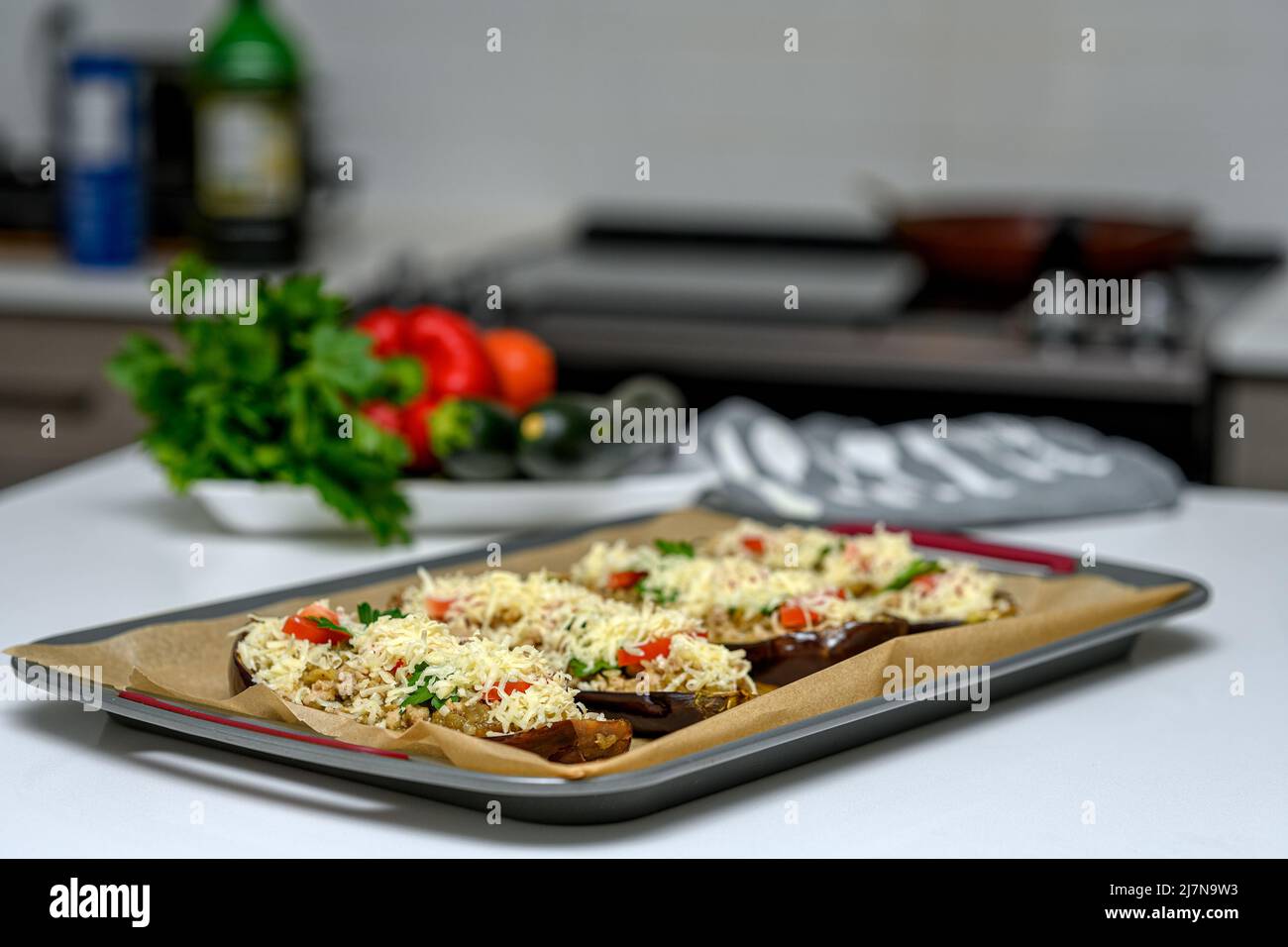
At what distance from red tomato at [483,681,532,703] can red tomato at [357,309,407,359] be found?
81 cm

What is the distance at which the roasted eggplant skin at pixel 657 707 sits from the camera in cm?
89

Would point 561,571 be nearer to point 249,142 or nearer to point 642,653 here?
point 642,653

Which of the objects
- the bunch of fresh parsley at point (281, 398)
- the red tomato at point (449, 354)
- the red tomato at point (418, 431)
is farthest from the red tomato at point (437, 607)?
the red tomato at point (449, 354)

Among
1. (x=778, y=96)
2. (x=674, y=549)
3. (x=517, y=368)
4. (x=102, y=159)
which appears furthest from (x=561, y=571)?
(x=778, y=96)

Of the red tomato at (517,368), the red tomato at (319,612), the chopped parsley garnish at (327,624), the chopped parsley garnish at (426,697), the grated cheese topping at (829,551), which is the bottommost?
the chopped parsley garnish at (426,697)

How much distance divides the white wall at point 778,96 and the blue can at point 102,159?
2.20ft

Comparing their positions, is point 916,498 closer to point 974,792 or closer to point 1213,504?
point 1213,504

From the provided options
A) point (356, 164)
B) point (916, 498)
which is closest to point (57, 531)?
point (916, 498)

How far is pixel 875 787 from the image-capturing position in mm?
895

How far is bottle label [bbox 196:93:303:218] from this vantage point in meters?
2.56

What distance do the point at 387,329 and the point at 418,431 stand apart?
22cm

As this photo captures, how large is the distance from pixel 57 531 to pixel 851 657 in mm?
775

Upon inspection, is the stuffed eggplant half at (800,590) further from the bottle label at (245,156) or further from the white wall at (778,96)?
the white wall at (778,96)

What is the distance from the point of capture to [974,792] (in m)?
0.89
